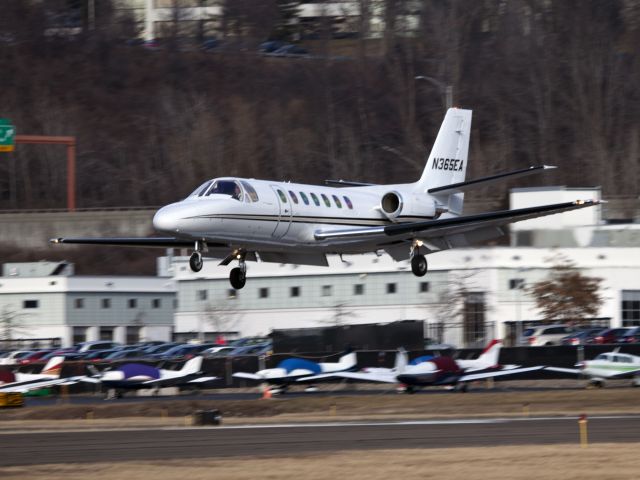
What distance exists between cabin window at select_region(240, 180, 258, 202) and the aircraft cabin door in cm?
77

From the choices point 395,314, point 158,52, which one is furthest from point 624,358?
point 158,52

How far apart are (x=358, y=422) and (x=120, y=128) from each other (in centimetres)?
8208

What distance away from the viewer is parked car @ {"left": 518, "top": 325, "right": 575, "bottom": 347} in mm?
53013

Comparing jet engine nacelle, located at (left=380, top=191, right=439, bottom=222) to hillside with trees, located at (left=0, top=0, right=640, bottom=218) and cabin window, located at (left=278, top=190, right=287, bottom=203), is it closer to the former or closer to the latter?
cabin window, located at (left=278, top=190, right=287, bottom=203)

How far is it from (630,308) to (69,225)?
3872cm

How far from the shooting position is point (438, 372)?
1564 inches

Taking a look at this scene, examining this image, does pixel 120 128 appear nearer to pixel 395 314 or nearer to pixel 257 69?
pixel 257 69

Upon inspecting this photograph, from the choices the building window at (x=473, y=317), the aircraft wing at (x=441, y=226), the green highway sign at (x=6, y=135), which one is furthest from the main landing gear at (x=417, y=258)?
the green highway sign at (x=6, y=135)

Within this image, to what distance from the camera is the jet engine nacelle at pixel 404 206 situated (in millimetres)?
34031

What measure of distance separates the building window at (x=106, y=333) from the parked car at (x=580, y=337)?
106 feet

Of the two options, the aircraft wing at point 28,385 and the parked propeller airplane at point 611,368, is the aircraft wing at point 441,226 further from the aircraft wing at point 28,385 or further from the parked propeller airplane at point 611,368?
the aircraft wing at point 28,385

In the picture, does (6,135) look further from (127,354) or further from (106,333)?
(127,354)

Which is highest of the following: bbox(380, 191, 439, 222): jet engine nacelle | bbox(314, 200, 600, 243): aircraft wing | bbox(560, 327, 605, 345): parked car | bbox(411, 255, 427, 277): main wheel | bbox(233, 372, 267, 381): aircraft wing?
bbox(380, 191, 439, 222): jet engine nacelle

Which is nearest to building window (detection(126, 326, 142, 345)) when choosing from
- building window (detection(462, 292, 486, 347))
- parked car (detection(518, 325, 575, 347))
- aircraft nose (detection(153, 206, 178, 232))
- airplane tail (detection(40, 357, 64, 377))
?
building window (detection(462, 292, 486, 347))
